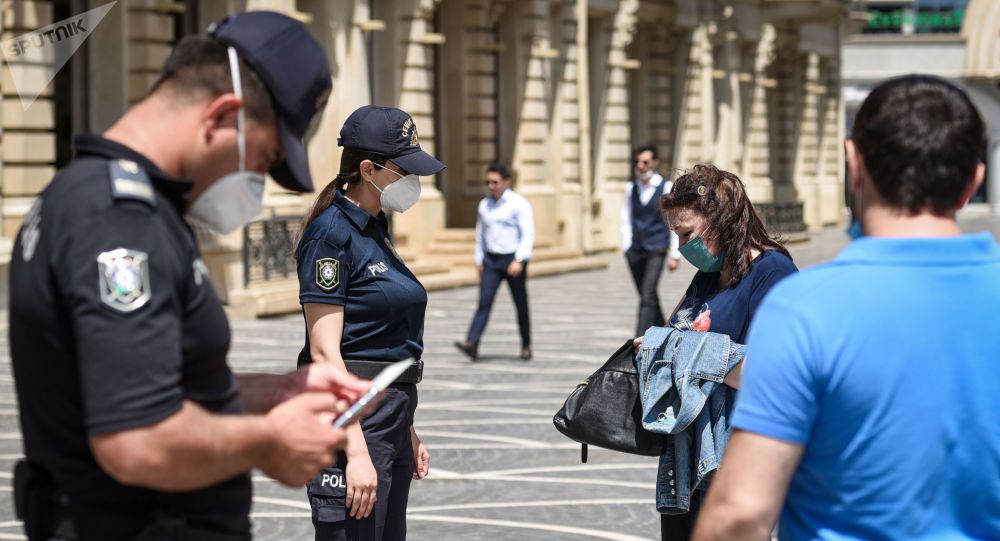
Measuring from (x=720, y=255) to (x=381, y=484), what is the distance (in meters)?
1.21

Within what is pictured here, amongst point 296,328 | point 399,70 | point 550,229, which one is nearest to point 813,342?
point 296,328

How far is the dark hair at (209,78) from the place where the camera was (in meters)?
3.00

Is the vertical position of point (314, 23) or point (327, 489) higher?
point (314, 23)

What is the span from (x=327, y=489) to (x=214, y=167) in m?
2.20

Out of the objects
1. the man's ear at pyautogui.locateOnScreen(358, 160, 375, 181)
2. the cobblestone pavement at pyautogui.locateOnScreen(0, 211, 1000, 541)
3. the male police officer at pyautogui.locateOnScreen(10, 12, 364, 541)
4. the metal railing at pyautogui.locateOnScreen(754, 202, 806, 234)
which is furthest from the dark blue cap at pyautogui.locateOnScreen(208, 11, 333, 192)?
the metal railing at pyautogui.locateOnScreen(754, 202, 806, 234)

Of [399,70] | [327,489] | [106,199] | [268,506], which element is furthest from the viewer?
[399,70]

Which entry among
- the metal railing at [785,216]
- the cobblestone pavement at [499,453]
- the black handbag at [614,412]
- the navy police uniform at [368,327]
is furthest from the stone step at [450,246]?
the navy police uniform at [368,327]

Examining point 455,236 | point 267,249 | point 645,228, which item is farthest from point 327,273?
point 455,236

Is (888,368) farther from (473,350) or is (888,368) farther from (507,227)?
(507,227)

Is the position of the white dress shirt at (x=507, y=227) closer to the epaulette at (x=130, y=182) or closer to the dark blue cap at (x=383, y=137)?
the dark blue cap at (x=383, y=137)

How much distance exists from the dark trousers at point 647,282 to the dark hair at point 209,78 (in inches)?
524

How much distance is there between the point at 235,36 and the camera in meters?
3.04

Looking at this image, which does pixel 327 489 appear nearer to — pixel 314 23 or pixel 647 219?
pixel 647 219

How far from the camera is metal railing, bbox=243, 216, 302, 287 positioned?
2145 centimetres
